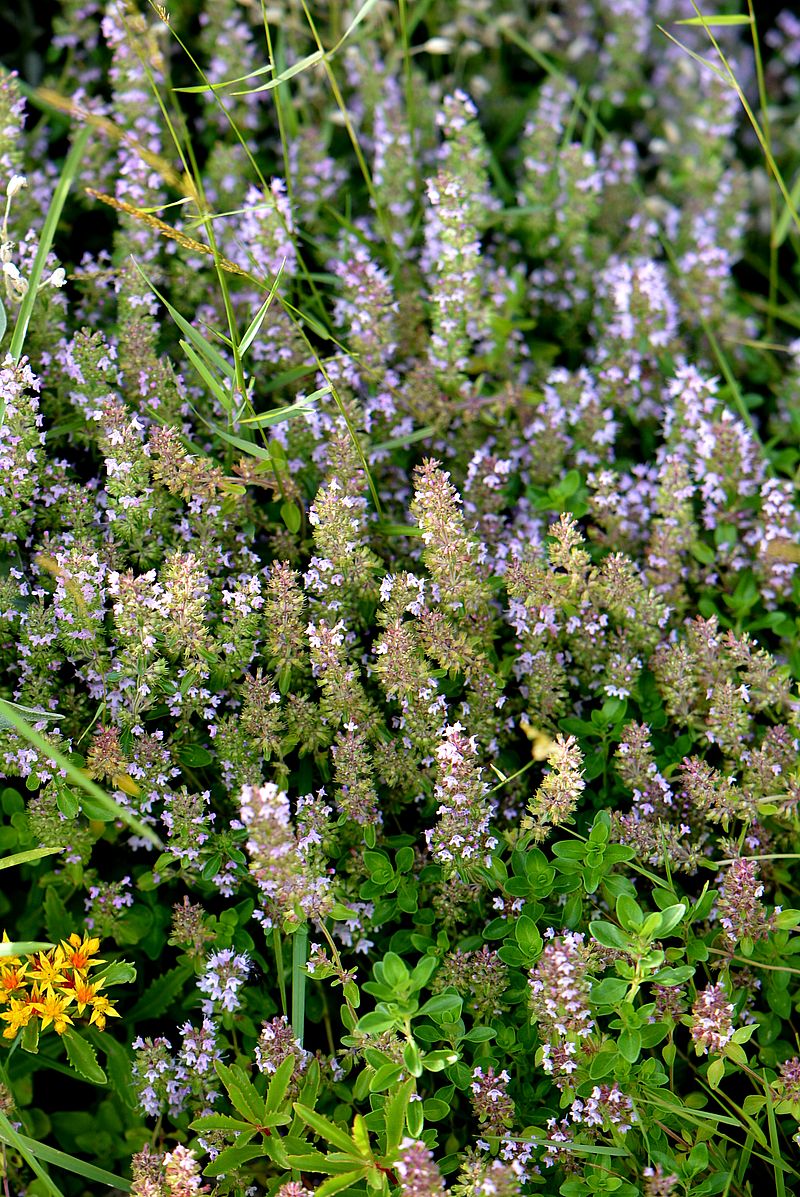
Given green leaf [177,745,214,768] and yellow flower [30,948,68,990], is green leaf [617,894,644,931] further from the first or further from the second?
yellow flower [30,948,68,990]

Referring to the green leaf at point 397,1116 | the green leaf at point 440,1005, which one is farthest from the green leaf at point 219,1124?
the green leaf at point 440,1005

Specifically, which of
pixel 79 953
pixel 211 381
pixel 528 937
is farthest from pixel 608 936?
pixel 211 381

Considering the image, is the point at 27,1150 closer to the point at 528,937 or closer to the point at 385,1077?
the point at 385,1077

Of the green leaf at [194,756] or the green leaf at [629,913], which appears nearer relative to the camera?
the green leaf at [629,913]

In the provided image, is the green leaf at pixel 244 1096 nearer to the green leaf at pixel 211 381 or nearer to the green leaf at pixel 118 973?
the green leaf at pixel 118 973

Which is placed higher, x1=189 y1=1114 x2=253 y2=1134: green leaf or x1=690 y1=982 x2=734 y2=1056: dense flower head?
x1=690 y1=982 x2=734 y2=1056: dense flower head

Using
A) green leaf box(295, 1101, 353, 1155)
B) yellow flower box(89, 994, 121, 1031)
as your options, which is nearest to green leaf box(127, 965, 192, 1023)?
yellow flower box(89, 994, 121, 1031)
